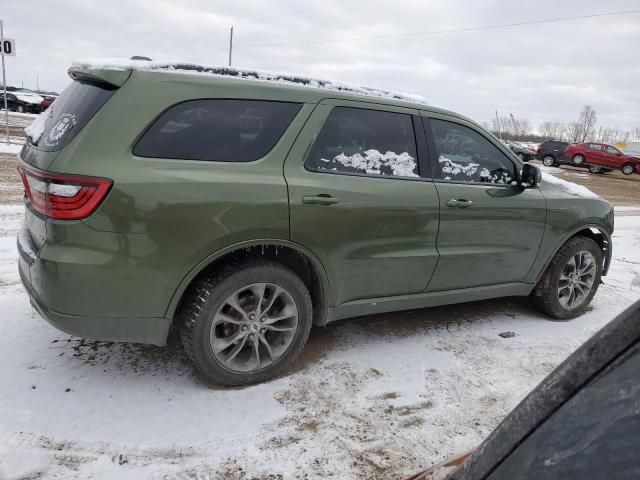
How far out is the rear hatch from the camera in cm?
242

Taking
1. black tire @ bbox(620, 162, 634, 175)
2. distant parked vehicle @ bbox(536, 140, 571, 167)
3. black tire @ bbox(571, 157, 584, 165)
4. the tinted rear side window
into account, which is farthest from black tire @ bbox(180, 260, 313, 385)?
distant parked vehicle @ bbox(536, 140, 571, 167)

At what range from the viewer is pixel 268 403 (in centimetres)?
285

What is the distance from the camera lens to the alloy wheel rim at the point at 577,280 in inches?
171

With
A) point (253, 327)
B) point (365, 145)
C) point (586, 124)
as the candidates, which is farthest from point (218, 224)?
point (586, 124)

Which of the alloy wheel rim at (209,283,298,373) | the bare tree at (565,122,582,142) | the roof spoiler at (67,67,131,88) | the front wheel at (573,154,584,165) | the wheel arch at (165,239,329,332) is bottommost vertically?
the alloy wheel rim at (209,283,298,373)

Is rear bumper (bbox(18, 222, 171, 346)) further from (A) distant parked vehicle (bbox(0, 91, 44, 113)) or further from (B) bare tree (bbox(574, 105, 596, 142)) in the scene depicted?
(B) bare tree (bbox(574, 105, 596, 142))

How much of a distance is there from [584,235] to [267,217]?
10.5 ft

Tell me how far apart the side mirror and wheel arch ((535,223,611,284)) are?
0.65 metres

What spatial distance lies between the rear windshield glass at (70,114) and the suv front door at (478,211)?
2.18m

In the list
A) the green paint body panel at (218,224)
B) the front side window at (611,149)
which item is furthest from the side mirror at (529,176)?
the front side window at (611,149)

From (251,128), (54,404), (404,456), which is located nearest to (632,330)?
(404,456)

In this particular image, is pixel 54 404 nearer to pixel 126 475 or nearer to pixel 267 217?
pixel 126 475

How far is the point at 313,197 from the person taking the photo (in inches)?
115

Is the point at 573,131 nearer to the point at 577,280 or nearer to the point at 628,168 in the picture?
the point at 628,168
